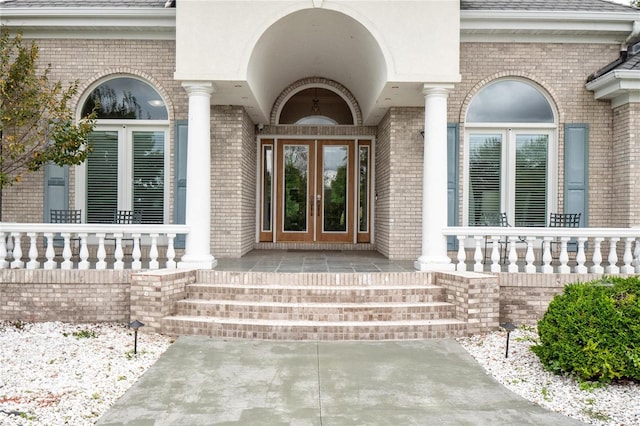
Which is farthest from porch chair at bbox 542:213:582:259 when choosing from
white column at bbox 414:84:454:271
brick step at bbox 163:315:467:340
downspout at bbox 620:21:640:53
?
brick step at bbox 163:315:467:340

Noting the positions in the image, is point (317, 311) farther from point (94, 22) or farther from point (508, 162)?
point (94, 22)

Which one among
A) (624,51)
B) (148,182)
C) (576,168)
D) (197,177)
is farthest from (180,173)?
(624,51)

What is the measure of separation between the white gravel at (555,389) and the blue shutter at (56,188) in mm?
7670

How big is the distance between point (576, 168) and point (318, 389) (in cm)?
719

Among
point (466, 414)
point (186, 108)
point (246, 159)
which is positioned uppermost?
point (186, 108)

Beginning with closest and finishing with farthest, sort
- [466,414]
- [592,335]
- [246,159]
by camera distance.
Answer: [466,414] → [592,335] → [246,159]

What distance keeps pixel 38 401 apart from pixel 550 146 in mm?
9061

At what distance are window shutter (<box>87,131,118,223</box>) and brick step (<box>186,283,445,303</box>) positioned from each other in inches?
148

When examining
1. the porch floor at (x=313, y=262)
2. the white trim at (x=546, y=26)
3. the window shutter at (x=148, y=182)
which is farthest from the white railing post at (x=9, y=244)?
the white trim at (x=546, y=26)

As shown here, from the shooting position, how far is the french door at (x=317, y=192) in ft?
34.7

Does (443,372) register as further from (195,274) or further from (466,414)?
(195,274)

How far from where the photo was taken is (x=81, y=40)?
29.0 ft

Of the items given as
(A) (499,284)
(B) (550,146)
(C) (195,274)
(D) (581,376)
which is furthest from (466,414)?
(B) (550,146)

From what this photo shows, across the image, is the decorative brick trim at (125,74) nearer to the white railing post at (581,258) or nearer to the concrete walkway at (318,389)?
the concrete walkway at (318,389)
